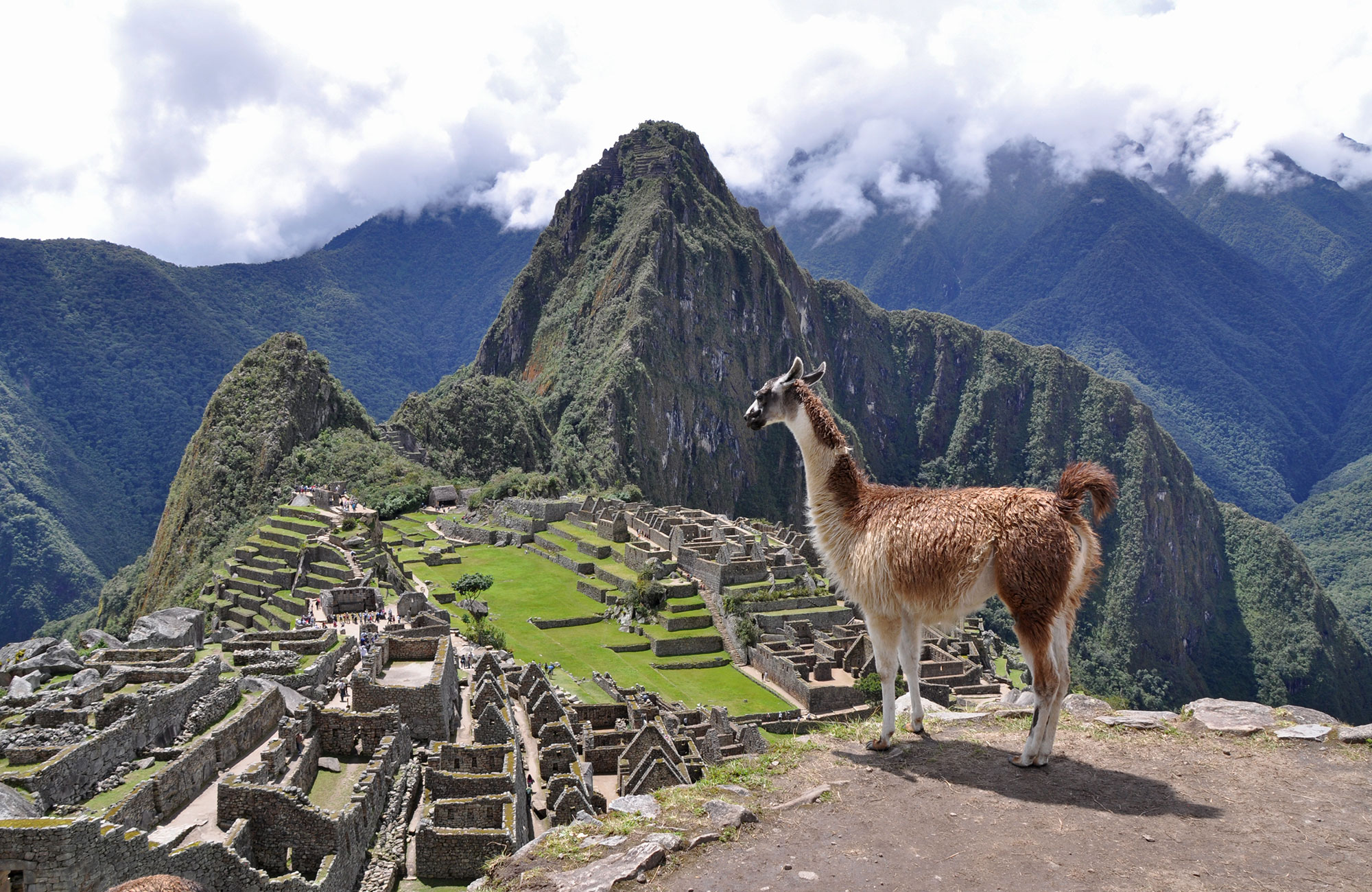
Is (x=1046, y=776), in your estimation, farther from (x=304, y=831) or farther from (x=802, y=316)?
(x=802, y=316)

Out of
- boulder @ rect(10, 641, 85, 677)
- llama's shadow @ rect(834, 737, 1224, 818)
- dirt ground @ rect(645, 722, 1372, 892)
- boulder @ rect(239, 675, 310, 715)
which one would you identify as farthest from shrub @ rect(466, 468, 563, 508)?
dirt ground @ rect(645, 722, 1372, 892)

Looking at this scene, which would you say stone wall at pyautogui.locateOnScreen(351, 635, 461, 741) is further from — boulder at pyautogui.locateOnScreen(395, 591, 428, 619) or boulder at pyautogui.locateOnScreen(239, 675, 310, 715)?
boulder at pyautogui.locateOnScreen(395, 591, 428, 619)

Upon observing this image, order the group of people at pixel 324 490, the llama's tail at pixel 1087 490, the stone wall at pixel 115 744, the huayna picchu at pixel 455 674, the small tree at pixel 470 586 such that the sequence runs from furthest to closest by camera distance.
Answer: the group of people at pixel 324 490 < the small tree at pixel 470 586 < the stone wall at pixel 115 744 < the huayna picchu at pixel 455 674 < the llama's tail at pixel 1087 490

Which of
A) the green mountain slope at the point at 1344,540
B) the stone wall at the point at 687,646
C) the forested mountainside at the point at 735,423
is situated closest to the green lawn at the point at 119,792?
the stone wall at the point at 687,646

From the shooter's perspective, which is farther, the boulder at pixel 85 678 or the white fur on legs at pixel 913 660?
the boulder at pixel 85 678

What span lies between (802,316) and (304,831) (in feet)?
633

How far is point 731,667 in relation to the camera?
117 feet

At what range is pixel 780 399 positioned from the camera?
24.2ft

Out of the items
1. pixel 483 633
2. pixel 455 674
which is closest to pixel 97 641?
pixel 455 674

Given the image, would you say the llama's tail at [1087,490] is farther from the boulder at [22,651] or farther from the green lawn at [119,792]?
the boulder at [22,651]

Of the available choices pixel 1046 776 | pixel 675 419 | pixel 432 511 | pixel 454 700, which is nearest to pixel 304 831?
pixel 454 700

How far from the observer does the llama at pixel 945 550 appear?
6434 mm

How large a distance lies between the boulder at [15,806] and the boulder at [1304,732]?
36.7 feet

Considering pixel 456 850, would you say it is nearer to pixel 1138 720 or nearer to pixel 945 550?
pixel 945 550
